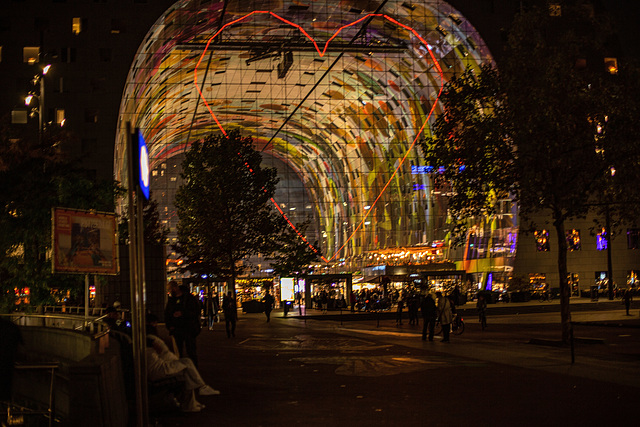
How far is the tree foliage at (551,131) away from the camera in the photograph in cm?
2100

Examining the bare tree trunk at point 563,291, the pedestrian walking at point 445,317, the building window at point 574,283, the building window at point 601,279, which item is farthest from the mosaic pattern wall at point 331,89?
the bare tree trunk at point 563,291

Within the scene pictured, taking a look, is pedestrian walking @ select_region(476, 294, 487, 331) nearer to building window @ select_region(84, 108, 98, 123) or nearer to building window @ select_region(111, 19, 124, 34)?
building window @ select_region(84, 108, 98, 123)

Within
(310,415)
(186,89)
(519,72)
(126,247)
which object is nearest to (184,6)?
(186,89)

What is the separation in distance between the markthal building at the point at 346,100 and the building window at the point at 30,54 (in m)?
6.82

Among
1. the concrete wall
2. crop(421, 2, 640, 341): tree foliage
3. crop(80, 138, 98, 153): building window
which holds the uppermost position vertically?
crop(80, 138, 98, 153): building window

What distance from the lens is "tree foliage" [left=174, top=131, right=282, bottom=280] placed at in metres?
49.8

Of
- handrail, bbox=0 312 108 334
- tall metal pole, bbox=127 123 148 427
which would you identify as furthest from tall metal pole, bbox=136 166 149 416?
handrail, bbox=0 312 108 334

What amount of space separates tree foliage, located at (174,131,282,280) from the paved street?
1085 inches

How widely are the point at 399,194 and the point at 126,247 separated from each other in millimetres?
29117

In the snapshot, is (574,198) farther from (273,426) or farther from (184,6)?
(184,6)

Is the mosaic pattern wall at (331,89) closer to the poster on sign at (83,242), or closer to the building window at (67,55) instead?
the building window at (67,55)

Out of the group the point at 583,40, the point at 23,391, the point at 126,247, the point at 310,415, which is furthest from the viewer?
the point at 126,247

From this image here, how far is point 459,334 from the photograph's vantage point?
92.5ft

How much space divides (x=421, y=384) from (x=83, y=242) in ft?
21.9
